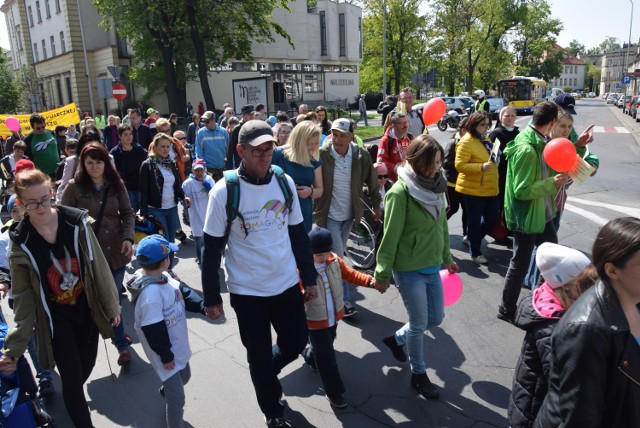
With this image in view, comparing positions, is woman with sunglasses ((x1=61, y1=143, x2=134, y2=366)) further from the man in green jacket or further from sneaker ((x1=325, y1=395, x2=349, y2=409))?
the man in green jacket

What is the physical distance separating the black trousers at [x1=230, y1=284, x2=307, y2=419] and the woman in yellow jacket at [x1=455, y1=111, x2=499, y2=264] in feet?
12.0

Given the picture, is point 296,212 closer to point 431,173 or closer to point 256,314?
point 256,314

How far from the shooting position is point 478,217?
6.39m

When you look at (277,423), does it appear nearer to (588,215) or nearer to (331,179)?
(331,179)

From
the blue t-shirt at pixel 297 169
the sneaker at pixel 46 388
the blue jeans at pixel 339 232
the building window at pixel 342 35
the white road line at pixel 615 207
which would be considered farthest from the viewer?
the building window at pixel 342 35

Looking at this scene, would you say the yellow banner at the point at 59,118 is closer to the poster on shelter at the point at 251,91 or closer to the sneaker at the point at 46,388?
the poster on shelter at the point at 251,91

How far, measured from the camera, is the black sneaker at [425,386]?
3625 mm

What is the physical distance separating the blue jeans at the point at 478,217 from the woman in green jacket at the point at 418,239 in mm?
2924

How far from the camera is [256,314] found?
Answer: 307 centimetres

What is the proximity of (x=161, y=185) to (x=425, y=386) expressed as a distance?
3918 millimetres

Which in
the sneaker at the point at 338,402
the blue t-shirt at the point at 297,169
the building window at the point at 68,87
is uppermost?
the building window at the point at 68,87

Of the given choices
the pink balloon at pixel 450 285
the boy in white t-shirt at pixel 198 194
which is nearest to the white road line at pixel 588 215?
the pink balloon at pixel 450 285

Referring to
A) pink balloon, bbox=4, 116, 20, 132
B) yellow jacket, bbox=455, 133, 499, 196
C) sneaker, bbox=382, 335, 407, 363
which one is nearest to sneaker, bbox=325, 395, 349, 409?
sneaker, bbox=382, 335, 407, 363

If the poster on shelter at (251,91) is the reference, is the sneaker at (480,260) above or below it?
below
